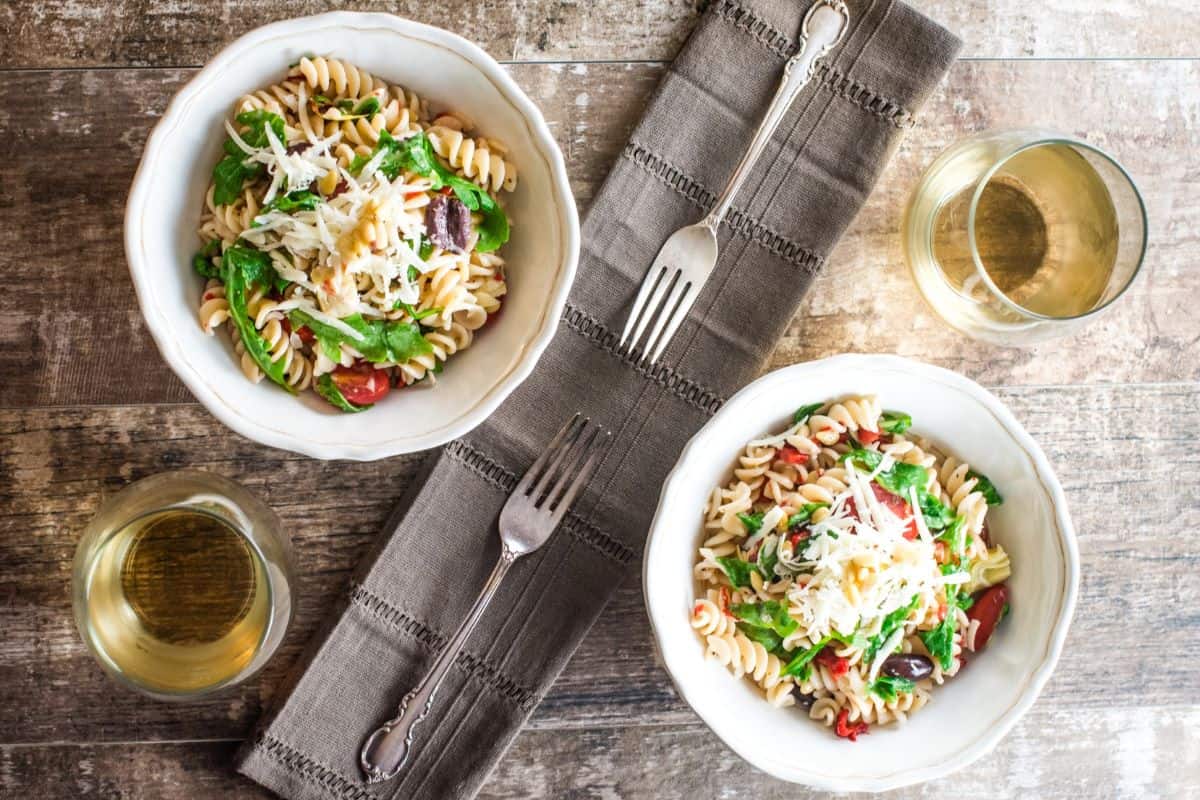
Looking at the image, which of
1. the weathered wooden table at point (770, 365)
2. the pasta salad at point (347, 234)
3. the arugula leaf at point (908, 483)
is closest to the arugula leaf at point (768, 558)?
the arugula leaf at point (908, 483)

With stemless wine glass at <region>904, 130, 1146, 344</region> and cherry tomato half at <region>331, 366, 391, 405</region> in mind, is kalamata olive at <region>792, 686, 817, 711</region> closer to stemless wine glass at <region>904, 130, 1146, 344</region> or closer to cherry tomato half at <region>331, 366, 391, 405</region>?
stemless wine glass at <region>904, 130, 1146, 344</region>

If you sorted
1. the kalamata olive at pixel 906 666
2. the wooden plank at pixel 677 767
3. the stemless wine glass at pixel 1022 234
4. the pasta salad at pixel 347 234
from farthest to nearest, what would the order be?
the wooden plank at pixel 677 767
the stemless wine glass at pixel 1022 234
the kalamata olive at pixel 906 666
the pasta salad at pixel 347 234

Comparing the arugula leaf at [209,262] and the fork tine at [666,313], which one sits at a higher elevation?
the fork tine at [666,313]

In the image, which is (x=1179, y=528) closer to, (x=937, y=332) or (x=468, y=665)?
(x=937, y=332)

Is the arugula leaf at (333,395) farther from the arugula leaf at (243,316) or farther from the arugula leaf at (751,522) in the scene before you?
the arugula leaf at (751,522)

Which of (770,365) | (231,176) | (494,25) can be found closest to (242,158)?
(231,176)

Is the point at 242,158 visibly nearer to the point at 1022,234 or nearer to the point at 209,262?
the point at 209,262
